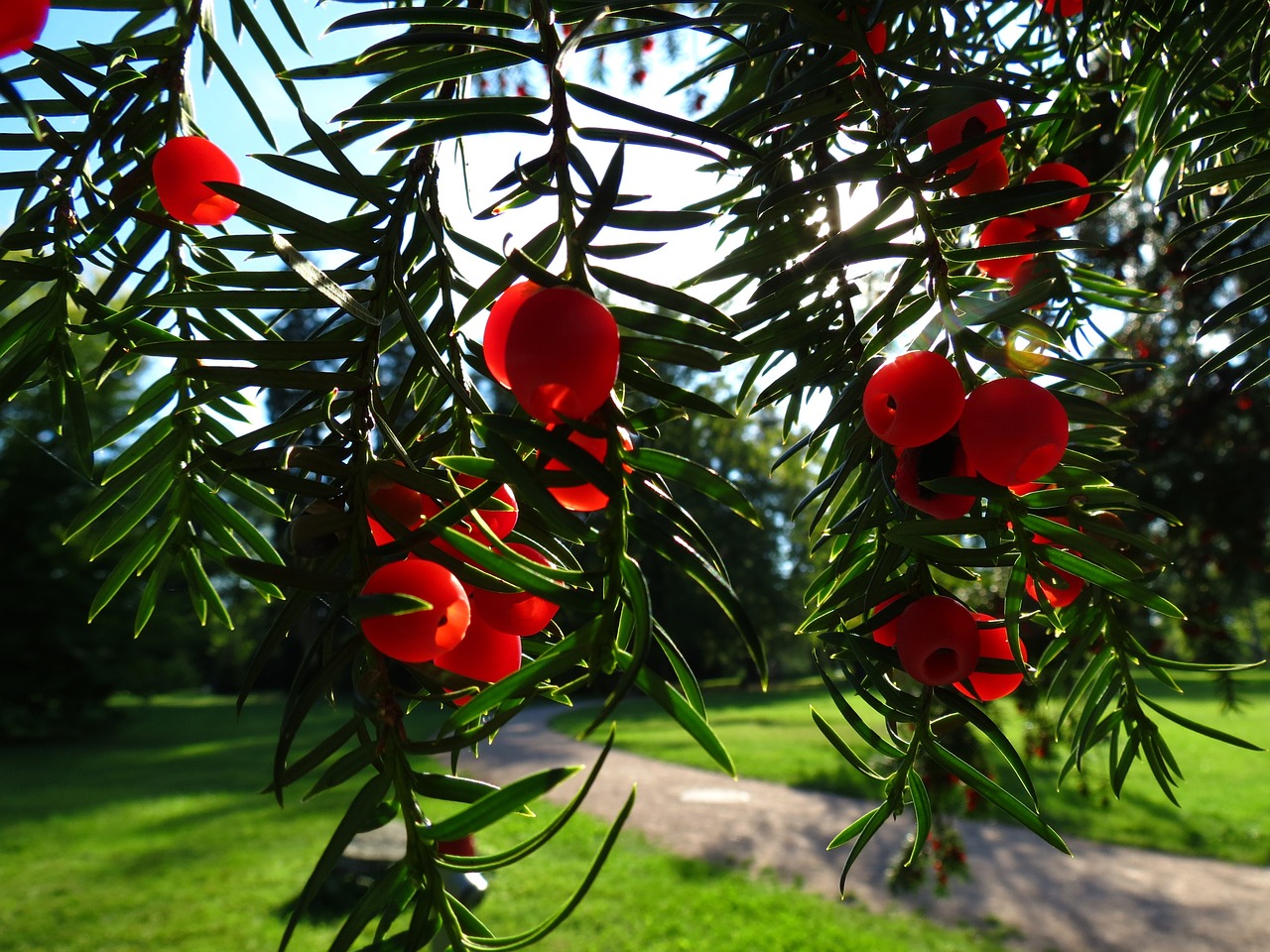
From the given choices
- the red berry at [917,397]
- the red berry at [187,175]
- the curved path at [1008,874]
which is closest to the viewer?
the red berry at [917,397]

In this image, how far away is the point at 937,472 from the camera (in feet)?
1.63

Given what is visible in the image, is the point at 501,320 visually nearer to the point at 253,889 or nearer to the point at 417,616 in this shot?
the point at 417,616

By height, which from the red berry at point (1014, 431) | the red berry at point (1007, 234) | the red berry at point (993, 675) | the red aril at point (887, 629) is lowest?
the red berry at point (993, 675)

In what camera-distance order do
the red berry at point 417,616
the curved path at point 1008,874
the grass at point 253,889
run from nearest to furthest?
1. the red berry at point 417,616
2. the grass at point 253,889
3. the curved path at point 1008,874

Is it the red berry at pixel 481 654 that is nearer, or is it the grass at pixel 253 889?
the red berry at pixel 481 654

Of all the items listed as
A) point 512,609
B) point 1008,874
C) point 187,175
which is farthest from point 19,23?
point 1008,874

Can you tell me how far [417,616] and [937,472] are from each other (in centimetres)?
31

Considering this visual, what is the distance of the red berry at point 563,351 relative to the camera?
347mm

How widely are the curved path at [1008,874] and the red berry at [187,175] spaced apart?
3.10 meters

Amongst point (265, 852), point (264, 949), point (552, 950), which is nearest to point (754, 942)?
point (552, 950)

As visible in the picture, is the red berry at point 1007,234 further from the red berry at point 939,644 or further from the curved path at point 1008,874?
the curved path at point 1008,874

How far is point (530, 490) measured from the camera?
35 cm

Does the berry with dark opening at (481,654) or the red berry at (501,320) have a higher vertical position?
the red berry at (501,320)

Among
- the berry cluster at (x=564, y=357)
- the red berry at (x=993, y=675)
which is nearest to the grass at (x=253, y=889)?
the red berry at (x=993, y=675)
